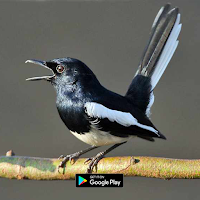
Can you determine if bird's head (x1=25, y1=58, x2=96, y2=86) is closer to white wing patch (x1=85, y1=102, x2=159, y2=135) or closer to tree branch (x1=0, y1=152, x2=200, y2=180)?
white wing patch (x1=85, y1=102, x2=159, y2=135)

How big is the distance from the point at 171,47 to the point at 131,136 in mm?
273

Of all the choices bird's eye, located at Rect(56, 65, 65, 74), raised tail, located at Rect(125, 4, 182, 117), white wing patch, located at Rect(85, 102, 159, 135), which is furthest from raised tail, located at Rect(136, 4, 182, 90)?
bird's eye, located at Rect(56, 65, 65, 74)

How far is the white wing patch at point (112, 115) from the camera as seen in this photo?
862mm

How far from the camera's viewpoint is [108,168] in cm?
93

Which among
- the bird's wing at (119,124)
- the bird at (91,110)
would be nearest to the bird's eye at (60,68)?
the bird at (91,110)

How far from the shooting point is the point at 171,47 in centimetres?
100

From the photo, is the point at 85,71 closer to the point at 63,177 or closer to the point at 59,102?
the point at 59,102

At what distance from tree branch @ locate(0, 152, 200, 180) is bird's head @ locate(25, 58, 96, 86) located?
0.72ft

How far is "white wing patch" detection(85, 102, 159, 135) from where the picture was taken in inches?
33.9

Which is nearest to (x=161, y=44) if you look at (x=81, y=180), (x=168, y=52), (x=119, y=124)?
(x=168, y=52)

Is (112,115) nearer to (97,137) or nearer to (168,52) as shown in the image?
(97,137)

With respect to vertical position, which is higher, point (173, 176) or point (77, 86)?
point (77, 86)

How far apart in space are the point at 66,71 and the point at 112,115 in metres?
0.15

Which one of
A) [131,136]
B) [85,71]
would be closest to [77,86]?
[85,71]
